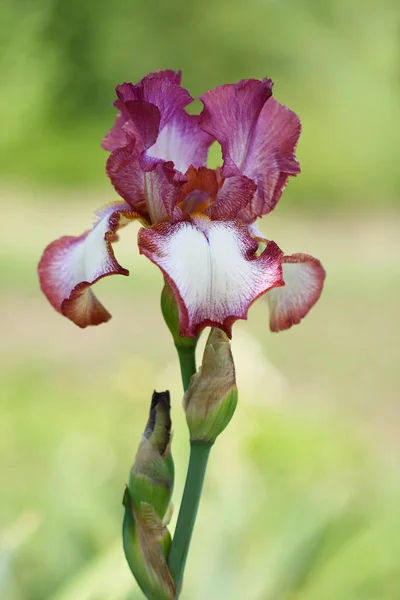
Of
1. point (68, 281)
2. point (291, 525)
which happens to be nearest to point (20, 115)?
point (291, 525)

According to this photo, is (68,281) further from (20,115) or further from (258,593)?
(20,115)

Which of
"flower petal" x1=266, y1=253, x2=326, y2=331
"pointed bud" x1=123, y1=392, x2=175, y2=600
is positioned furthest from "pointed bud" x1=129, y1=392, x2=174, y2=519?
"flower petal" x1=266, y1=253, x2=326, y2=331

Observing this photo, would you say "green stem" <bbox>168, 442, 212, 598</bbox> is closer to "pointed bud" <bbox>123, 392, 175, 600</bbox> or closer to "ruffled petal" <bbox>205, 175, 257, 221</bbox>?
"pointed bud" <bbox>123, 392, 175, 600</bbox>

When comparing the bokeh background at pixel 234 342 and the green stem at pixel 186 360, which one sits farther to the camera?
the bokeh background at pixel 234 342

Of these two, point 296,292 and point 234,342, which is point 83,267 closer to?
point 296,292

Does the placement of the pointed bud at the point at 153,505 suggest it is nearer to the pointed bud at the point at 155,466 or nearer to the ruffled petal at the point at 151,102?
the pointed bud at the point at 155,466

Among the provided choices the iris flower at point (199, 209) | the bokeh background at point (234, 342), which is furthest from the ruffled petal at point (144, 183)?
the bokeh background at point (234, 342)

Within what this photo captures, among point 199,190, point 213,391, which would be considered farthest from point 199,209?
point 213,391
